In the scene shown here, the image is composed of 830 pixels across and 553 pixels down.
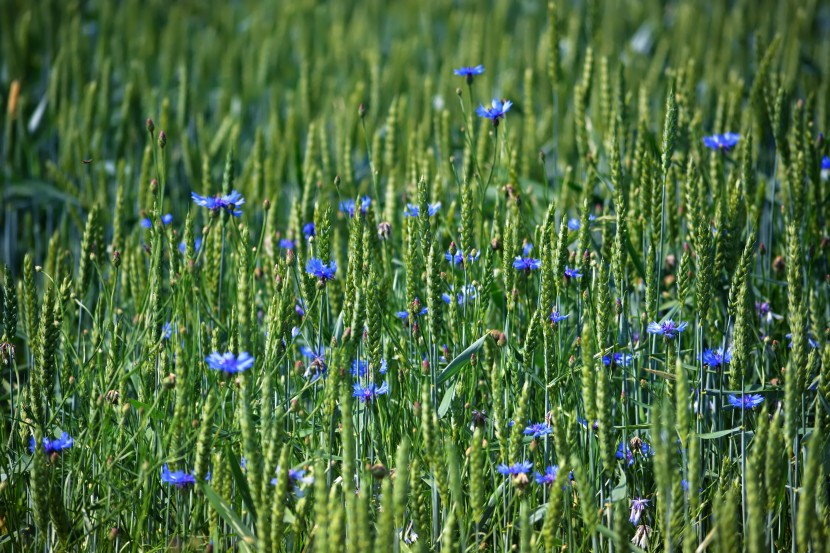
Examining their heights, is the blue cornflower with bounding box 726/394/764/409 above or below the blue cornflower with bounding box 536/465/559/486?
above

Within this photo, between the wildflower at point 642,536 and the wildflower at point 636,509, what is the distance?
0.05 ft

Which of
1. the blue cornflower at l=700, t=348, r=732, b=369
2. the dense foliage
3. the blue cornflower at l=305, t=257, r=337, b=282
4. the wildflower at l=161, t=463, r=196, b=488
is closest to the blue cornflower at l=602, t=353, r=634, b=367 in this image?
the dense foliage

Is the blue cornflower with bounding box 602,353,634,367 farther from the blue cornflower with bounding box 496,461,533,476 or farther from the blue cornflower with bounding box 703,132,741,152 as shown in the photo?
the blue cornflower with bounding box 703,132,741,152

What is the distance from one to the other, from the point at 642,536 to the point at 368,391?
605 mm

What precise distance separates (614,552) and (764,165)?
200 cm

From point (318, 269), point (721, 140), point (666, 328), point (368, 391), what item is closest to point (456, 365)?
point (368, 391)

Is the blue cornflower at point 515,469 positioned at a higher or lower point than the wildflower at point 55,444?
lower

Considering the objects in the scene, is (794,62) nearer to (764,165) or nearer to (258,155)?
(764,165)

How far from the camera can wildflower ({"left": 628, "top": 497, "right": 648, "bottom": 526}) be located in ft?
5.72

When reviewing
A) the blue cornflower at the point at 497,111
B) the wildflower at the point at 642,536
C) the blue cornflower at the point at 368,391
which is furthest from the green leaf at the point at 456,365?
the blue cornflower at the point at 497,111

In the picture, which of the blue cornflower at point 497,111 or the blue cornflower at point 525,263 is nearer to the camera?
the blue cornflower at point 525,263

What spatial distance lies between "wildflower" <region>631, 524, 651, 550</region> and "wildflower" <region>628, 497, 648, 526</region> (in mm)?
15

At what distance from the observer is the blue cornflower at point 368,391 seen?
5.66 ft

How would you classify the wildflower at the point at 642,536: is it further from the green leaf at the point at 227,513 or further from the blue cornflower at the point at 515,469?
the green leaf at the point at 227,513
